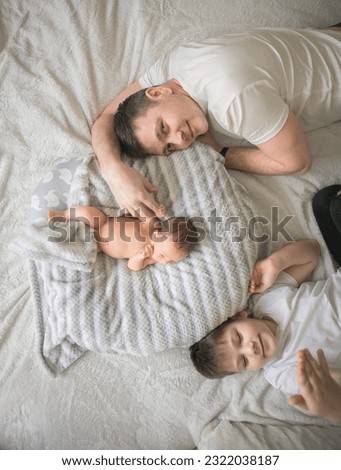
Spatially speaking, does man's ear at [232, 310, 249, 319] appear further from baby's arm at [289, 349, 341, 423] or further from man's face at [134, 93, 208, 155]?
man's face at [134, 93, 208, 155]

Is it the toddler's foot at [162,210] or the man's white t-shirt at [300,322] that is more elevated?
the toddler's foot at [162,210]

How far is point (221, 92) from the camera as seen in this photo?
1.15 metres

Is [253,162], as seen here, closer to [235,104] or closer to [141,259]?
[235,104]

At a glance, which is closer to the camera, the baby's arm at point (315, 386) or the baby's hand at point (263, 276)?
the baby's arm at point (315, 386)

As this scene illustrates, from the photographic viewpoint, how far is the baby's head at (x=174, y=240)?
3.82 ft

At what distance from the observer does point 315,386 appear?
3.31ft

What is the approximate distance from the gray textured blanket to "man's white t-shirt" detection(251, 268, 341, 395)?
0.14 metres

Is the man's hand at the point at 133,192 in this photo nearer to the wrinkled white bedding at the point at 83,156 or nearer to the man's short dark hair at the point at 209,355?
the wrinkled white bedding at the point at 83,156

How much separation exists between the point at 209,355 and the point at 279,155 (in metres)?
0.60

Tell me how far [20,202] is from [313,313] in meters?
0.97

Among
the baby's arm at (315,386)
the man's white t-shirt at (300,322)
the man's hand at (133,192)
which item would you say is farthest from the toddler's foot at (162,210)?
the baby's arm at (315,386)

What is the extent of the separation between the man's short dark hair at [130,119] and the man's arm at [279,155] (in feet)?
0.97

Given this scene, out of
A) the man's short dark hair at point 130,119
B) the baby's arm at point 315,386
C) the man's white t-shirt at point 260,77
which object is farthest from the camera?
the man's short dark hair at point 130,119
